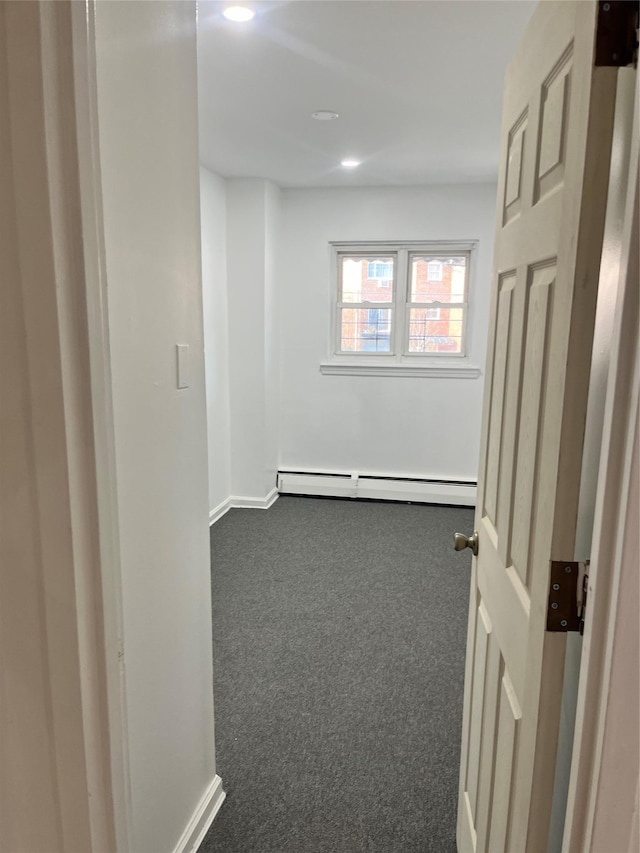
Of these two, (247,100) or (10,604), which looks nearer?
(10,604)

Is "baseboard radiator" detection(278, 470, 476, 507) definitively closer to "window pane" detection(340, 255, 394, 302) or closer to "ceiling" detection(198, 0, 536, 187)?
"window pane" detection(340, 255, 394, 302)

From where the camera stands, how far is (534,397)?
3.14 ft

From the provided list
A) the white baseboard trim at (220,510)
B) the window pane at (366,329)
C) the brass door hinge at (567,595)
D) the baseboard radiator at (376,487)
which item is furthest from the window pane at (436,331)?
the brass door hinge at (567,595)

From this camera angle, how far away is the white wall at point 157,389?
1132 millimetres

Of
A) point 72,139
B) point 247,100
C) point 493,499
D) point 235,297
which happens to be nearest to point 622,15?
point 72,139

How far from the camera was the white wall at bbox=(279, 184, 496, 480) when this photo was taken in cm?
444

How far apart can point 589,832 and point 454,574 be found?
2.80 meters

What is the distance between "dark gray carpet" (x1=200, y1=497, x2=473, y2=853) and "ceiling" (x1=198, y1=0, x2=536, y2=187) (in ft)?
8.30

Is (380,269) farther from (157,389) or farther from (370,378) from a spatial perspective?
(157,389)

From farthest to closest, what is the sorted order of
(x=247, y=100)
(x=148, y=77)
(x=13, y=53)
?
1. (x=247, y=100)
2. (x=148, y=77)
3. (x=13, y=53)

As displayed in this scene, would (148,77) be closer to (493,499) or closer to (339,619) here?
(493,499)

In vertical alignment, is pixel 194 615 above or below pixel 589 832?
below

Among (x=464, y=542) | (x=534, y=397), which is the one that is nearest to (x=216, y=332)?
(x=464, y=542)

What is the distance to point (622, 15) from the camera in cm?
68
